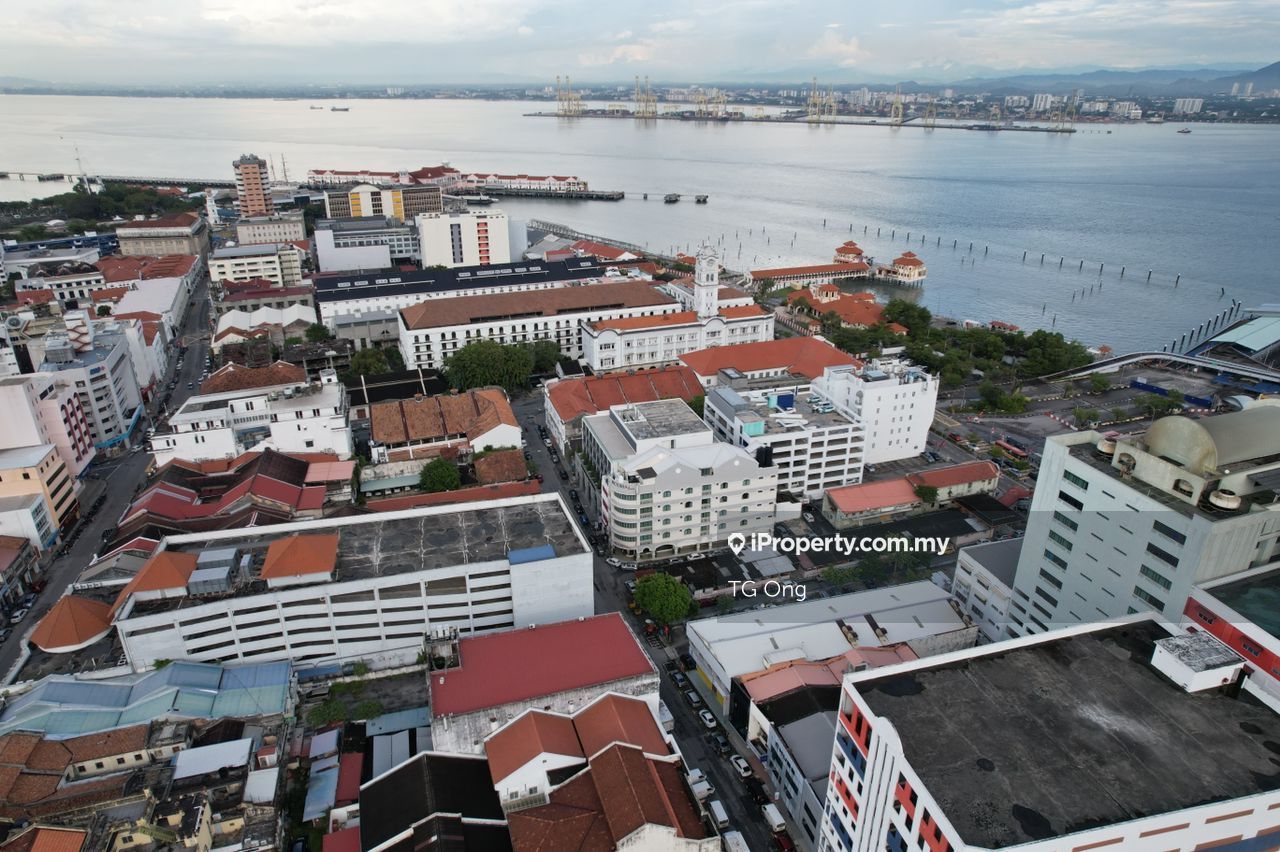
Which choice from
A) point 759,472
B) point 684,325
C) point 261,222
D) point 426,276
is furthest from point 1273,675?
point 261,222

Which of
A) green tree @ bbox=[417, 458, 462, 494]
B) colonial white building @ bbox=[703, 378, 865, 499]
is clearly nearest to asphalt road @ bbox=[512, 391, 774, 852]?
green tree @ bbox=[417, 458, 462, 494]

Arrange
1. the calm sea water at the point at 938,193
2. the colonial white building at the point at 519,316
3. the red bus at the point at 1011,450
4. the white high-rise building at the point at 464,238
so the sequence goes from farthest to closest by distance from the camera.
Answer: the calm sea water at the point at 938,193 → the white high-rise building at the point at 464,238 → the colonial white building at the point at 519,316 → the red bus at the point at 1011,450

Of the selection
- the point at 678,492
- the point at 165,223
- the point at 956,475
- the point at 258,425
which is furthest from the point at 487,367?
the point at 165,223

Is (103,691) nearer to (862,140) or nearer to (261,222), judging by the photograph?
(261,222)

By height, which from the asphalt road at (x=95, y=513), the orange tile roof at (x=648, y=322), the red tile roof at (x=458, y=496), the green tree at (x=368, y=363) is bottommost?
the asphalt road at (x=95, y=513)

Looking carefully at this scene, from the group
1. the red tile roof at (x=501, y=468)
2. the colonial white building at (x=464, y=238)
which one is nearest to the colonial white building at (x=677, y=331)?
the red tile roof at (x=501, y=468)

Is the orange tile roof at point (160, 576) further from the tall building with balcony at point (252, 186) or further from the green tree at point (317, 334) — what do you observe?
the tall building with balcony at point (252, 186)

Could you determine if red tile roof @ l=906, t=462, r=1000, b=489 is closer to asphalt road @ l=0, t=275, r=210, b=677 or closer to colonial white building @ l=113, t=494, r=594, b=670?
colonial white building @ l=113, t=494, r=594, b=670
